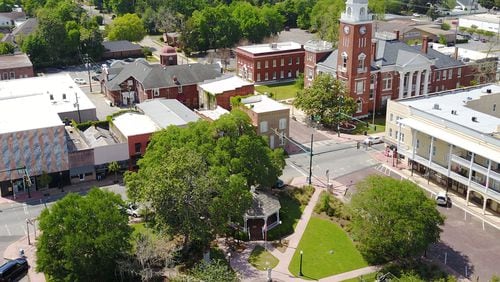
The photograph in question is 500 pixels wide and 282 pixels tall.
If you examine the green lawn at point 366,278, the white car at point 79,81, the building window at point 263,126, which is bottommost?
the green lawn at point 366,278

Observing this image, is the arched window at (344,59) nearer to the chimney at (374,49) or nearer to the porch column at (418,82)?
the chimney at (374,49)

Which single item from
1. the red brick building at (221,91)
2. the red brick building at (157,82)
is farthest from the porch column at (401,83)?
the red brick building at (157,82)

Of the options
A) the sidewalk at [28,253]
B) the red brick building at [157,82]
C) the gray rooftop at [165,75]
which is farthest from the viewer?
the gray rooftop at [165,75]

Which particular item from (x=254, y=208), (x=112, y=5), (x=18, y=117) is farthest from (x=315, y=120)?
(x=112, y=5)

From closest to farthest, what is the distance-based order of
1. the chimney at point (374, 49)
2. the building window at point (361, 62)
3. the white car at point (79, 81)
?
1. the building window at point (361, 62)
2. the chimney at point (374, 49)
3. the white car at point (79, 81)

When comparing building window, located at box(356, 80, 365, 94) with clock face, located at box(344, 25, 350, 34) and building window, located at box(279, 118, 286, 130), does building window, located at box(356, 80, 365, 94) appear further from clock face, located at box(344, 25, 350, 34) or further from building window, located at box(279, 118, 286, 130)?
building window, located at box(279, 118, 286, 130)

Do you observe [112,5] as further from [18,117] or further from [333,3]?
[18,117]

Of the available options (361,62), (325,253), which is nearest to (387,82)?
(361,62)

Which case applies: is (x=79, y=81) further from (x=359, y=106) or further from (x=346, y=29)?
(x=359, y=106)
